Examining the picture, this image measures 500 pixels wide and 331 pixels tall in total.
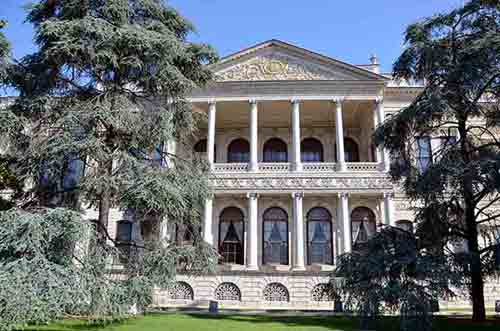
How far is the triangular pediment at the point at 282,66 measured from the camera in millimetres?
26047

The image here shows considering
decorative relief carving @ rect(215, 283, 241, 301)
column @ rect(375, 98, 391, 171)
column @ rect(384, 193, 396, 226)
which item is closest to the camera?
decorative relief carving @ rect(215, 283, 241, 301)

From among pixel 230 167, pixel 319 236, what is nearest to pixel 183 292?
pixel 230 167

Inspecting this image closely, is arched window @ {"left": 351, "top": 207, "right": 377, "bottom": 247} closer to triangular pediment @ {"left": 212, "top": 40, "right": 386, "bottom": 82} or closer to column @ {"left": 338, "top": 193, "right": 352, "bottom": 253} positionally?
column @ {"left": 338, "top": 193, "right": 352, "bottom": 253}

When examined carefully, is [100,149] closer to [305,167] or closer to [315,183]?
[315,183]

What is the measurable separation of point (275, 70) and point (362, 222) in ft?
33.7

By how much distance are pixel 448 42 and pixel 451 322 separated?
358 inches

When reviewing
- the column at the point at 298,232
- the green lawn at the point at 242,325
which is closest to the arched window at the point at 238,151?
the column at the point at 298,232

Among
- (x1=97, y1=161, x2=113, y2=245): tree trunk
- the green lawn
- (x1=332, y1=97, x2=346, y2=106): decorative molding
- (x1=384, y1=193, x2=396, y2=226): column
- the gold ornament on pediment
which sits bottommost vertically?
the green lawn

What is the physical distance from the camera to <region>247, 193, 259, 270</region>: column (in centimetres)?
2361

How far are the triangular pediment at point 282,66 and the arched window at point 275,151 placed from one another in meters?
5.05

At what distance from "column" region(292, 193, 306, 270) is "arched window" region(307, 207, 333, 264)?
1.21 m

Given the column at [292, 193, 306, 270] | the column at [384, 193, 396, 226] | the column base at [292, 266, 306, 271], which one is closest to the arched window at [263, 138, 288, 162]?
the column at [292, 193, 306, 270]

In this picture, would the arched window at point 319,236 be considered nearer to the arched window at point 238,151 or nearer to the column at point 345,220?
the column at point 345,220

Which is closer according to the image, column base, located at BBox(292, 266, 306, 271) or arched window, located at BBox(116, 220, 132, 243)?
column base, located at BBox(292, 266, 306, 271)
